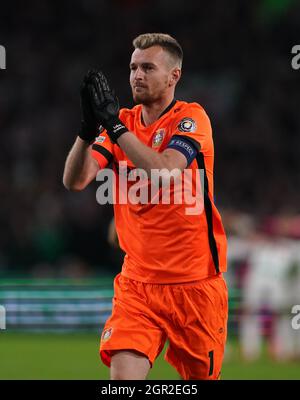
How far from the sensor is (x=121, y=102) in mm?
17594

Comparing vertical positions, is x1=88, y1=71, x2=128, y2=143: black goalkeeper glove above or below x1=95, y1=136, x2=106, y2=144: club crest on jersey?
above

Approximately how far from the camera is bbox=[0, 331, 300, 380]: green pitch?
1149 centimetres

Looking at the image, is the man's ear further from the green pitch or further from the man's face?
the green pitch

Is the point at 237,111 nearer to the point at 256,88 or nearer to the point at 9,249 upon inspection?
the point at 256,88

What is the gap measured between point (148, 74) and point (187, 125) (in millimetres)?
373

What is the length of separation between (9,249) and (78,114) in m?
2.87

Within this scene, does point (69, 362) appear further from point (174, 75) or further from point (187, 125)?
point (187, 125)
